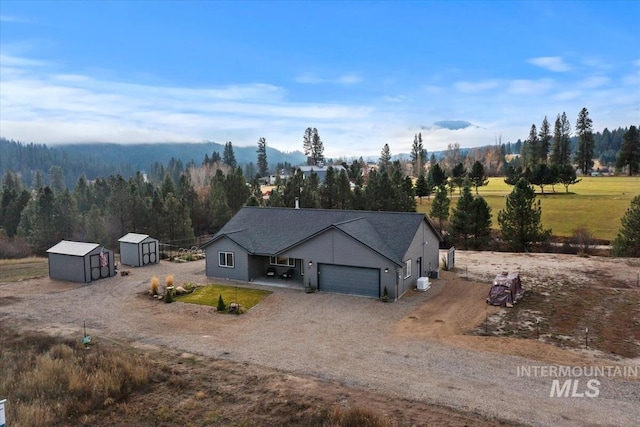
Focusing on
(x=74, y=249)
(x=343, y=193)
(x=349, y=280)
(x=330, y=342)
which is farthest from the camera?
(x=343, y=193)

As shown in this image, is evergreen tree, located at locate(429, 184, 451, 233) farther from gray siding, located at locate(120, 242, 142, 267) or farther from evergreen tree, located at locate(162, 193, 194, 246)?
gray siding, located at locate(120, 242, 142, 267)

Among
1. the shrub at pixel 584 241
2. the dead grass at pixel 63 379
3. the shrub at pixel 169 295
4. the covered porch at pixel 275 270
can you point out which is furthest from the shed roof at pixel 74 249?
the shrub at pixel 584 241

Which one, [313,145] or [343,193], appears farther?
[313,145]

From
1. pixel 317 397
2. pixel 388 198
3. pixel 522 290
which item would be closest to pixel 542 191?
pixel 388 198

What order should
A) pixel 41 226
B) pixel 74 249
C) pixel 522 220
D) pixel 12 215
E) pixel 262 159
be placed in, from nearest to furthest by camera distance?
pixel 74 249, pixel 522 220, pixel 41 226, pixel 12 215, pixel 262 159

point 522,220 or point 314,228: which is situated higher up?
point 314,228

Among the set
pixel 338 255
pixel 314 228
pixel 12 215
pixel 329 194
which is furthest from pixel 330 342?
pixel 12 215

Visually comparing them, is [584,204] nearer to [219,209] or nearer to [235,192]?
[235,192]
